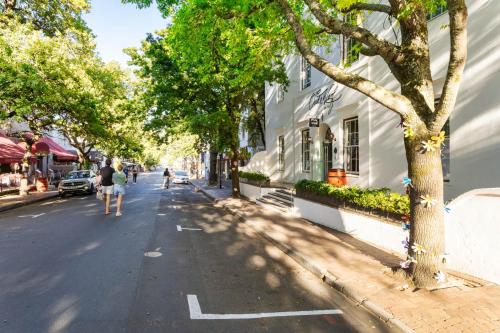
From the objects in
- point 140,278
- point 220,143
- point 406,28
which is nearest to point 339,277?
point 140,278

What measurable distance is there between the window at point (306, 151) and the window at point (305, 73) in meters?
2.39

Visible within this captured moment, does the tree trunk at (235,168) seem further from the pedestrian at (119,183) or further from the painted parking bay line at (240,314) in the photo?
the painted parking bay line at (240,314)

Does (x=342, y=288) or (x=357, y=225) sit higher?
(x=357, y=225)

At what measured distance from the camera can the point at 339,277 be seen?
247 inches

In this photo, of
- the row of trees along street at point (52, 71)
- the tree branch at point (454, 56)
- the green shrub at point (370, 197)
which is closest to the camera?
the tree branch at point (454, 56)

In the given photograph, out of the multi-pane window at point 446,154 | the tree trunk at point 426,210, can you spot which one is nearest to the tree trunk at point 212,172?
the multi-pane window at point 446,154

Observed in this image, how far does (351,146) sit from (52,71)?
15206 millimetres

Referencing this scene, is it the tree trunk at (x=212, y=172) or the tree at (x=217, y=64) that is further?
the tree trunk at (x=212, y=172)

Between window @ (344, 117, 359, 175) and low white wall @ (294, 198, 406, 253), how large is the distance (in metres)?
2.76

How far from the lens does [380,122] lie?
12.2 meters

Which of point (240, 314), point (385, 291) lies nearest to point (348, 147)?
point (385, 291)

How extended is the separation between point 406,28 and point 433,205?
2.78 m

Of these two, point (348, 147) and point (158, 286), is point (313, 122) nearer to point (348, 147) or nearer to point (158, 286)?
point (348, 147)

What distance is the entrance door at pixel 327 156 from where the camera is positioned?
54.6 ft
